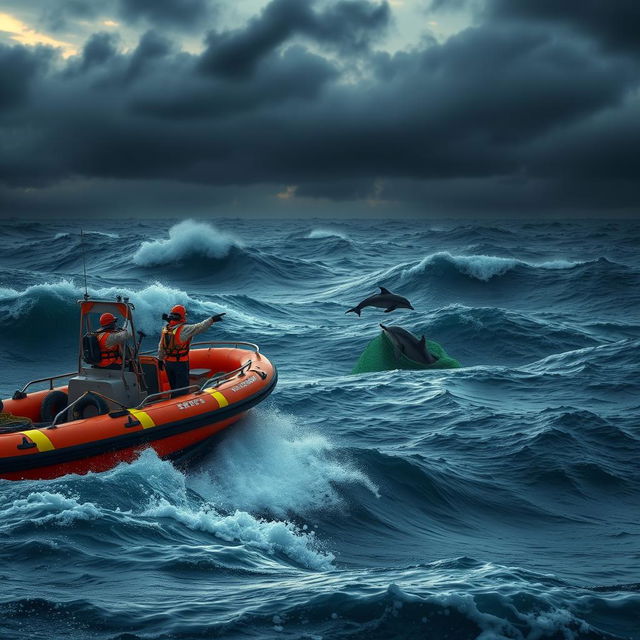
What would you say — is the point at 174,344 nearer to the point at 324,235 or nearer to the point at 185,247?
the point at 185,247

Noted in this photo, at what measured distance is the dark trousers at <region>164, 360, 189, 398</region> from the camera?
33.0ft

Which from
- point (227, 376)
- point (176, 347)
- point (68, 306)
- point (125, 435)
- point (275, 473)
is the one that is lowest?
point (275, 473)

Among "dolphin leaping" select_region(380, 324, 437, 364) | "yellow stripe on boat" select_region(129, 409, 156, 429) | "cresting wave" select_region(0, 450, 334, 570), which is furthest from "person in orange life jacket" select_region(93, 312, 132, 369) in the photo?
"dolphin leaping" select_region(380, 324, 437, 364)

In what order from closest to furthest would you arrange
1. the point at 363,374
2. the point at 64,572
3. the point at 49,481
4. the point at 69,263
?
the point at 64,572 < the point at 49,481 < the point at 363,374 < the point at 69,263

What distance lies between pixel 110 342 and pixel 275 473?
2552 mm

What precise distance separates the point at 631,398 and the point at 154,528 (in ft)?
31.0

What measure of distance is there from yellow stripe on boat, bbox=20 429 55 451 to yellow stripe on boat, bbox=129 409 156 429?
1.04m

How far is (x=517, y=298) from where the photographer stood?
28250 mm

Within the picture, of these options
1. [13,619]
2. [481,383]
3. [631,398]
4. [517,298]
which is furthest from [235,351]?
[517,298]

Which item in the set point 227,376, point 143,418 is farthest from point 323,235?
point 143,418

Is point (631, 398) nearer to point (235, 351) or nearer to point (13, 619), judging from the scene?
point (235, 351)

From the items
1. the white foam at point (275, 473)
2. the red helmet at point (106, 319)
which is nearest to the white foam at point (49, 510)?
the white foam at point (275, 473)

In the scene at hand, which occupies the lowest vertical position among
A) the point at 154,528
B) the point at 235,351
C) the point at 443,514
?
the point at 443,514

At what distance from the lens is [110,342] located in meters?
9.30
